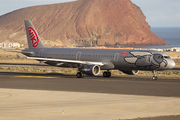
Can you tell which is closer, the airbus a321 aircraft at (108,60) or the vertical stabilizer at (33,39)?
the airbus a321 aircraft at (108,60)

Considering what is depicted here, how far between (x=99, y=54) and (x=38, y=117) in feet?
87.6

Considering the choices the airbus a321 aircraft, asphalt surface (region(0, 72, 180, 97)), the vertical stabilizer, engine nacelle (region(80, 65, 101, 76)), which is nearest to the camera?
asphalt surface (region(0, 72, 180, 97))

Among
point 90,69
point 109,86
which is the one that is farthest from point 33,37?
point 109,86

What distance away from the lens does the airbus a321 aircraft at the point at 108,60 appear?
1478 inches

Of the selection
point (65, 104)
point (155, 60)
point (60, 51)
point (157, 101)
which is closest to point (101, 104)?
point (65, 104)

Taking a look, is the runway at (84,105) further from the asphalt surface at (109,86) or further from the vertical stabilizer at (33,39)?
the vertical stabilizer at (33,39)

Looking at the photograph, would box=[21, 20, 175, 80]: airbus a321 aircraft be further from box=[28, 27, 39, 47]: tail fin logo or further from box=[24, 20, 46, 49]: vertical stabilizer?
box=[28, 27, 39, 47]: tail fin logo

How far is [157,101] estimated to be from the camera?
21094mm

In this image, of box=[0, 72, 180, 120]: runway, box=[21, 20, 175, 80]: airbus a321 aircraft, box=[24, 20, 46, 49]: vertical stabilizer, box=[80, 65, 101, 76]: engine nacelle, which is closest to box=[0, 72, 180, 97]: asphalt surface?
box=[0, 72, 180, 120]: runway

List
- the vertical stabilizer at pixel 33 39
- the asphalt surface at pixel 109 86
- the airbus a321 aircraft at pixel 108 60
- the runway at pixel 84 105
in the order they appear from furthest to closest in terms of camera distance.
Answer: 1. the vertical stabilizer at pixel 33 39
2. the airbus a321 aircraft at pixel 108 60
3. the asphalt surface at pixel 109 86
4. the runway at pixel 84 105

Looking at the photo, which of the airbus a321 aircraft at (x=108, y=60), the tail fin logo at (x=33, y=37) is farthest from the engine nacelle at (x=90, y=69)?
the tail fin logo at (x=33, y=37)

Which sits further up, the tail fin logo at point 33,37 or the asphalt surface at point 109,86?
the tail fin logo at point 33,37

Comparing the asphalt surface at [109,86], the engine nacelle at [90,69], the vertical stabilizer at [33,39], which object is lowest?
the asphalt surface at [109,86]

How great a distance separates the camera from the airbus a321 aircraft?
37531 millimetres
